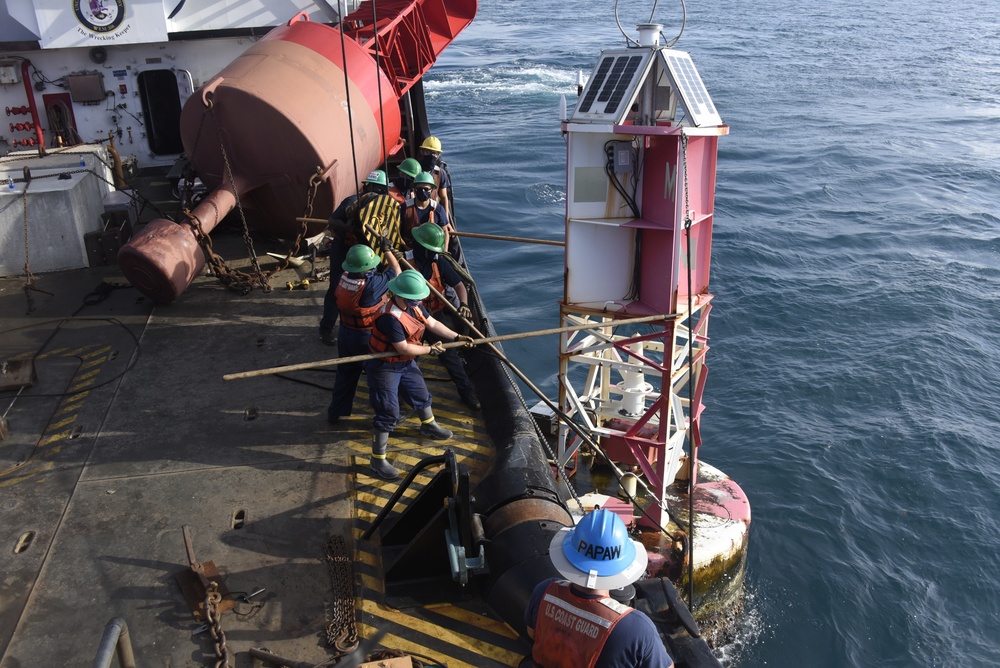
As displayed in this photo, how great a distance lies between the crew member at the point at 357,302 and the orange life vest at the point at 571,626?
3.19 metres

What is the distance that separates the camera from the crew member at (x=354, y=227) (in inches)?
332

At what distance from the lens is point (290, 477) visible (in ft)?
22.0

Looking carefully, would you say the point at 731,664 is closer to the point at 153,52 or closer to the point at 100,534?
the point at 100,534

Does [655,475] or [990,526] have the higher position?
[655,475]

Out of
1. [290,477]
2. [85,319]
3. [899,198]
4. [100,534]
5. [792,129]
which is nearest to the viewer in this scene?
[100,534]

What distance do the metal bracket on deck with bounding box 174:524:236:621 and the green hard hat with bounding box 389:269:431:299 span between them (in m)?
2.33

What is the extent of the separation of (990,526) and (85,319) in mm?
11861

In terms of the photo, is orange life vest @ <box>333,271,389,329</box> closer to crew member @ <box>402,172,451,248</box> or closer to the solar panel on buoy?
crew member @ <box>402,172,451,248</box>

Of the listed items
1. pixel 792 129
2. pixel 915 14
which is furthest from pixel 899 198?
pixel 915 14

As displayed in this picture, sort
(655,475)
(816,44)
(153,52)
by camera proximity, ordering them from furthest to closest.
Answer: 1. (816,44)
2. (153,52)
3. (655,475)

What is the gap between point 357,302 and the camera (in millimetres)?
6820

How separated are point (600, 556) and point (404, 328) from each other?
9.57ft

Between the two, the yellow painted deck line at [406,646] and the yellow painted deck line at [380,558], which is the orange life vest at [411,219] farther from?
the yellow painted deck line at [406,646]

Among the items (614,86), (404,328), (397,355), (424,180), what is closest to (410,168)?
(424,180)
